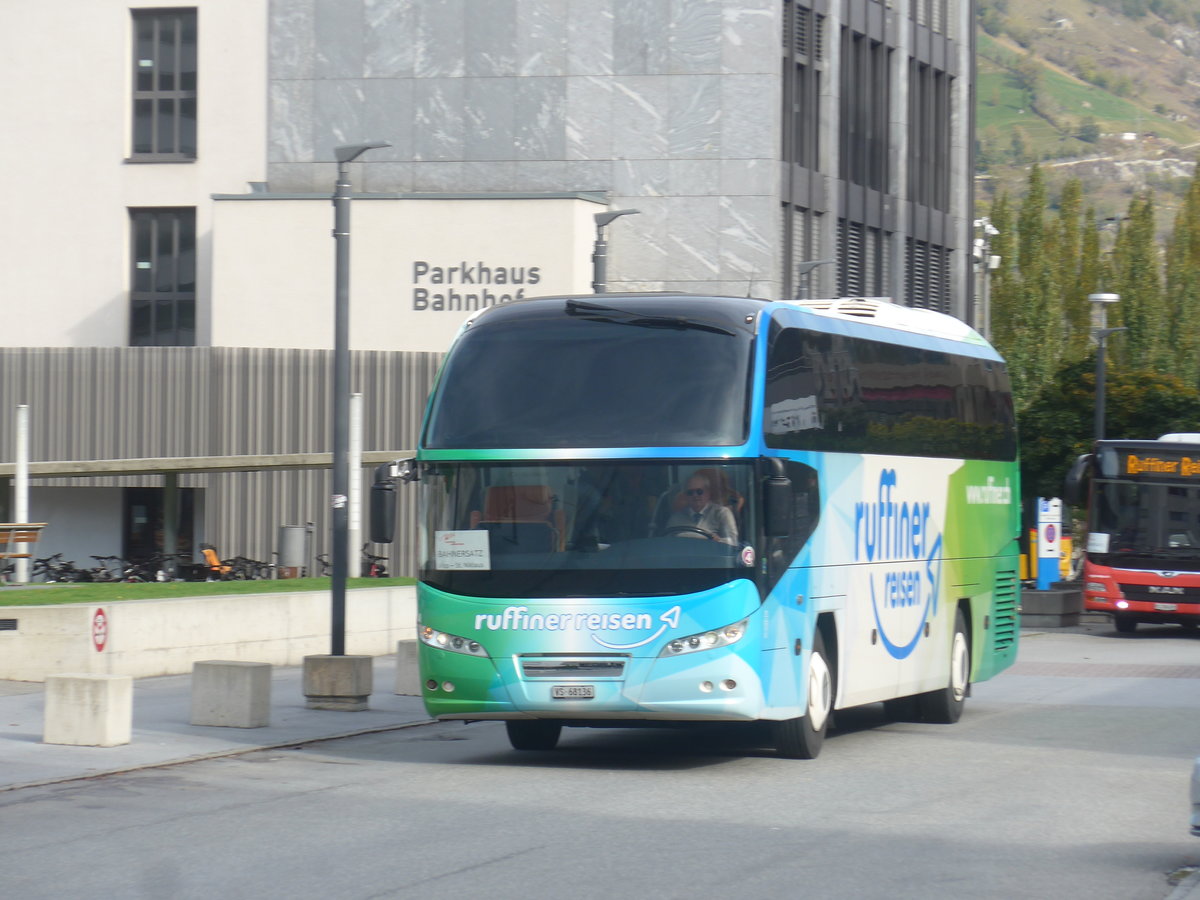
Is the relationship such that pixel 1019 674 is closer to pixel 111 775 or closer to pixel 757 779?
pixel 757 779

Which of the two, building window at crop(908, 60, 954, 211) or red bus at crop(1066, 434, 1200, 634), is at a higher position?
building window at crop(908, 60, 954, 211)

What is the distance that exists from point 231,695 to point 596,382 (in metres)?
4.72

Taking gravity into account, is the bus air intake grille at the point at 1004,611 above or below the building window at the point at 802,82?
below

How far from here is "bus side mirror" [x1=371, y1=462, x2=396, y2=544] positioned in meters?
14.2

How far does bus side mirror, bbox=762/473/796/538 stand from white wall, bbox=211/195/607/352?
27042 mm

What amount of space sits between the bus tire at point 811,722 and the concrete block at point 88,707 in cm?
490

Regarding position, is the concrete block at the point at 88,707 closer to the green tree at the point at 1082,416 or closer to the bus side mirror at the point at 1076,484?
the bus side mirror at the point at 1076,484

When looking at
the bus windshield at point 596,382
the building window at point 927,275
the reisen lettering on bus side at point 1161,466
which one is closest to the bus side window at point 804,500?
the bus windshield at point 596,382

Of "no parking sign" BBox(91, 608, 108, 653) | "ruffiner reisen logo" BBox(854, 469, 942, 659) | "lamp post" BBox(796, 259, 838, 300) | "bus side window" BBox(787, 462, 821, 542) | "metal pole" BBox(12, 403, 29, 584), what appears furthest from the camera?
"lamp post" BBox(796, 259, 838, 300)

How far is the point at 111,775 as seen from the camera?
43.8ft

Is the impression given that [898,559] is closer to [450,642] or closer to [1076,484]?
[450,642]

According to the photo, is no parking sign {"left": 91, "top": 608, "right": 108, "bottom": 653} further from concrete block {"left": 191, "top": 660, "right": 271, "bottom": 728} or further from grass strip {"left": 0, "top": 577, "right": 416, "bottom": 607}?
concrete block {"left": 191, "top": 660, "right": 271, "bottom": 728}

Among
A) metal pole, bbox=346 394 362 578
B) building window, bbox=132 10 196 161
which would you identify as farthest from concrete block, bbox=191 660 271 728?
building window, bbox=132 10 196 161

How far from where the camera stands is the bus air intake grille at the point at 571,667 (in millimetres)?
13383
